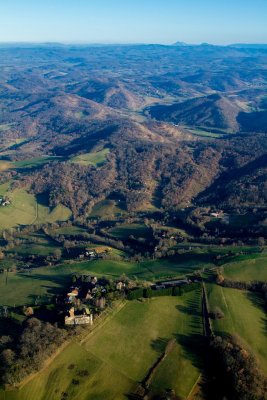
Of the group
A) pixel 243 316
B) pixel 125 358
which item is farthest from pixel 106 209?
pixel 125 358

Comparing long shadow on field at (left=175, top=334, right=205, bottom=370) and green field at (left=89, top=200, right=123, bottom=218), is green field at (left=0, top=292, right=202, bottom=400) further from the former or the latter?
green field at (left=89, top=200, right=123, bottom=218)

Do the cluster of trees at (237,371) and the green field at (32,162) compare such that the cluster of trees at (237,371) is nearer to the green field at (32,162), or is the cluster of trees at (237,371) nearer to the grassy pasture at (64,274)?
the grassy pasture at (64,274)

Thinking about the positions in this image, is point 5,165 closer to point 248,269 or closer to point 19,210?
point 19,210

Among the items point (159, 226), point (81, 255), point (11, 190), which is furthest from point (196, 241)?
point (11, 190)

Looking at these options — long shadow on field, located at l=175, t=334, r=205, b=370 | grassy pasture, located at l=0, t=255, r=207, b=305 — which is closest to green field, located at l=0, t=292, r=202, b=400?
long shadow on field, located at l=175, t=334, r=205, b=370

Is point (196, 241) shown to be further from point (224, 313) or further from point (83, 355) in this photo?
point (83, 355)

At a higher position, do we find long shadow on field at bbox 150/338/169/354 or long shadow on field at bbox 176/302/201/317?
long shadow on field at bbox 176/302/201/317
